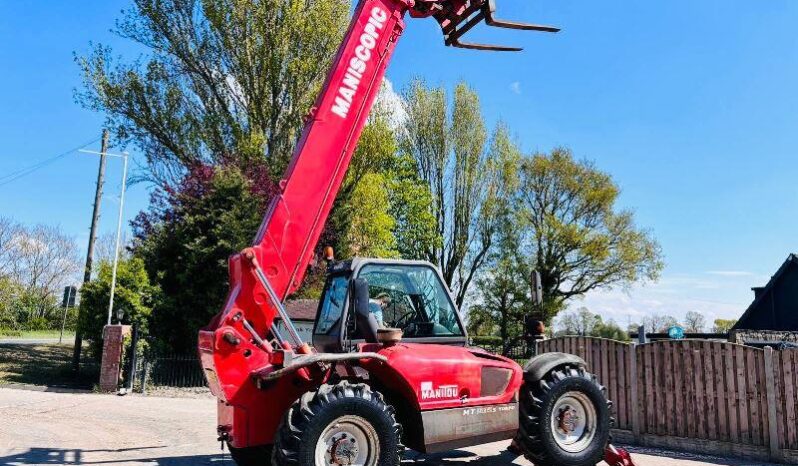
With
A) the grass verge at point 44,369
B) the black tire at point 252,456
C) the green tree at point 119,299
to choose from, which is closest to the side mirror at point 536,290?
the black tire at point 252,456

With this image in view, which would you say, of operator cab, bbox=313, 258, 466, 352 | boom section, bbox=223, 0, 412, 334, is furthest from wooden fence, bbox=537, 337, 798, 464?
boom section, bbox=223, 0, 412, 334

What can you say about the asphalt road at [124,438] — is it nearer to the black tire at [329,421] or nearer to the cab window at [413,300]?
the cab window at [413,300]

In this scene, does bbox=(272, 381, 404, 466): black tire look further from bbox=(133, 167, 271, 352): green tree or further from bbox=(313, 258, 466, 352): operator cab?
bbox=(133, 167, 271, 352): green tree

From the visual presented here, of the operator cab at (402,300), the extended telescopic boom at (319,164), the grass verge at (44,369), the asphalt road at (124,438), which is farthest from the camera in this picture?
the grass verge at (44,369)

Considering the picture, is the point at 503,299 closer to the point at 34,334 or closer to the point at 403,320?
the point at 403,320

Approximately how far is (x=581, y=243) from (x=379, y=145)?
624 inches

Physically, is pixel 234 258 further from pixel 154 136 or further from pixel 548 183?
pixel 548 183

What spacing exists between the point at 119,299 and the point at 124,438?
8.70 metres

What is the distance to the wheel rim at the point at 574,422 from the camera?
6012 millimetres

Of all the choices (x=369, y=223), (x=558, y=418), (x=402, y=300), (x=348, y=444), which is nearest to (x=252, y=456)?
(x=348, y=444)

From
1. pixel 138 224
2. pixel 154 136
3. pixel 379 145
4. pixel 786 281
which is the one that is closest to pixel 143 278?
pixel 138 224

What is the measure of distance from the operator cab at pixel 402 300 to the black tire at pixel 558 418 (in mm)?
935

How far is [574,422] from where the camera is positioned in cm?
617

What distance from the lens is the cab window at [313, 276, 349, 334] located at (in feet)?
19.2
